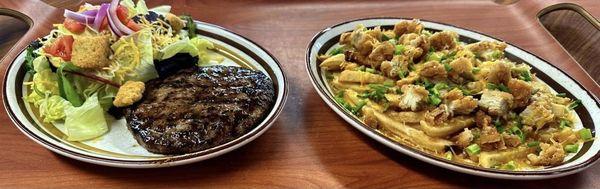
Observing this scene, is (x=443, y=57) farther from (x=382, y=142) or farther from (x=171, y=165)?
(x=171, y=165)

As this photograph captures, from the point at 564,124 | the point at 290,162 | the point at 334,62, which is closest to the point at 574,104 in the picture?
the point at 564,124

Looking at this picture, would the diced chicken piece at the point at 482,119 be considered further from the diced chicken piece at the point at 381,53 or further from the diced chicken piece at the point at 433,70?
the diced chicken piece at the point at 381,53

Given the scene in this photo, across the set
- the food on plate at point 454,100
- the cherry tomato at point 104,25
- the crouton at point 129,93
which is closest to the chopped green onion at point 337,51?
the food on plate at point 454,100

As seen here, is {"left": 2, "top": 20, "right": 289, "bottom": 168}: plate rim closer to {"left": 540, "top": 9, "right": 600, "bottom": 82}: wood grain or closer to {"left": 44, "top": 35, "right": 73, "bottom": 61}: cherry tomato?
{"left": 44, "top": 35, "right": 73, "bottom": 61}: cherry tomato

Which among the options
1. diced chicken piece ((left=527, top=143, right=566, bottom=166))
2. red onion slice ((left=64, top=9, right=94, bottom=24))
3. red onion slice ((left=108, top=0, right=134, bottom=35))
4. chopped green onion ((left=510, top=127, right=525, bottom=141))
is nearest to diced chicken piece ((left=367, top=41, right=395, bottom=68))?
chopped green onion ((left=510, top=127, right=525, bottom=141))

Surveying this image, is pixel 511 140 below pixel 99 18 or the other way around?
below

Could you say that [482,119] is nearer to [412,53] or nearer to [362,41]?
[412,53]

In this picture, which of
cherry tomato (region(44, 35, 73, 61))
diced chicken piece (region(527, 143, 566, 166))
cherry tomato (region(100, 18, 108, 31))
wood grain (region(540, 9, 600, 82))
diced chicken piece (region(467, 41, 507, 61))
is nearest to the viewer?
diced chicken piece (region(527, 143, 566, 166))
